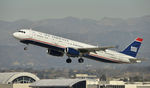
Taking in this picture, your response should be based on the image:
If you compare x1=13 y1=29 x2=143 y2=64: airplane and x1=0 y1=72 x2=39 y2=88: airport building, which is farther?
x1=0 y1=72 x2=39 y2=88: airport building

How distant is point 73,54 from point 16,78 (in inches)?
1303

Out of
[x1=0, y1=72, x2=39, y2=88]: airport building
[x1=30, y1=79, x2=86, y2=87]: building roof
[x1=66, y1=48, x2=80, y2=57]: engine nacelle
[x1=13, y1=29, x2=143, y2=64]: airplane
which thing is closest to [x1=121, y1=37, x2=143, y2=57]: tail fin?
[x1=13, y1=29, x2=143, y2=64]: airplane

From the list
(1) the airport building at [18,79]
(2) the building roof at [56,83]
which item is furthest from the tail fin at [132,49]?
(1) the airport building at [18,79]

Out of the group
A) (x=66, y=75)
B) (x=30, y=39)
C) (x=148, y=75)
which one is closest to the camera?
(x=30, y=39)

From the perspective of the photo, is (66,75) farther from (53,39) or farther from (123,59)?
(53,39)

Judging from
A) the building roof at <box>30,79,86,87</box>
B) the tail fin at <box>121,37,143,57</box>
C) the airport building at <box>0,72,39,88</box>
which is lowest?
the building roof at <box>30,79,86,87</box>

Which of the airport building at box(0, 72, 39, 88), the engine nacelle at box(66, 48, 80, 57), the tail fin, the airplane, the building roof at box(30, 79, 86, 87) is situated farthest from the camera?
the airport building at box(0, 72, 39, 88)

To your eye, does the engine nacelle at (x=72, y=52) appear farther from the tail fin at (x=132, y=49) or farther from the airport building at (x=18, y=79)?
the airport building at (x=18, y=79)

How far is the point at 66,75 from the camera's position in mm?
187500

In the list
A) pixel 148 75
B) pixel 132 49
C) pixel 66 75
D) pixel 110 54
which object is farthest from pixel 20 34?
pixel 66 75

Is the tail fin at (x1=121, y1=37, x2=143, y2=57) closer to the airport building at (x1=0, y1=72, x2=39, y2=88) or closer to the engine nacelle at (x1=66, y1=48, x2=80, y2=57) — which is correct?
the engine nacelle at (x1=66, y1=48, x2=80, y2=57)

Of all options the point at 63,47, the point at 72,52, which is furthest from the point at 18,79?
the point at 72,52

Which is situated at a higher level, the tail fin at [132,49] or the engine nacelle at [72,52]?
the tail fin at [132,49]

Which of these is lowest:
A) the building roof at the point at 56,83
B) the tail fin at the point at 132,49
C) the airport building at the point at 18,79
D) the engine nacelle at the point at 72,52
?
the building roof at the point at 56,83
